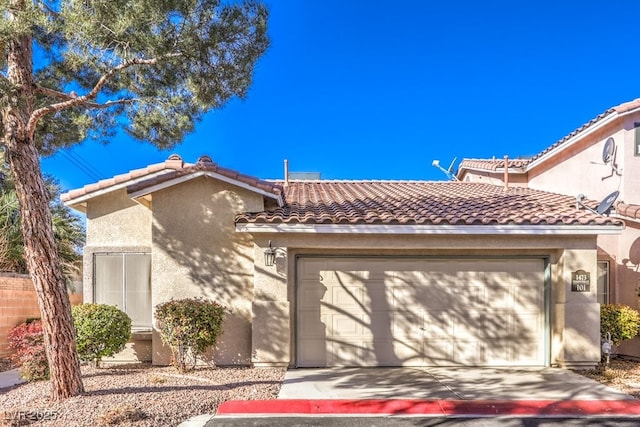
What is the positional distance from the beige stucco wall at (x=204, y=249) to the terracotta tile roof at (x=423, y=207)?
0.73 m

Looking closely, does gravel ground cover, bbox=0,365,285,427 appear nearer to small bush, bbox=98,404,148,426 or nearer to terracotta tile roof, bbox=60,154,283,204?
small bush, bbox=98,404,148,426

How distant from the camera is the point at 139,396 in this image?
303 inches

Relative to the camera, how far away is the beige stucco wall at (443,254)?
10133mm

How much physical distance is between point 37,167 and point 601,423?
1044 centimetres

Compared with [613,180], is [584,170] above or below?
above

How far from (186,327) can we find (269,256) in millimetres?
2387

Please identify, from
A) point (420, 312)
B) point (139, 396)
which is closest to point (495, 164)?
point (420, 312)

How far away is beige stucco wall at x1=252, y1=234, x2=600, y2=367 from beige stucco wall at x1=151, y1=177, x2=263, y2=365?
2.29 feet

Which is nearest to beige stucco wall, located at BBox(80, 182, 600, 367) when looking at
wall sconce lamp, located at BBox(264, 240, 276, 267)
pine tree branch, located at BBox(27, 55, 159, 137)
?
wall sconce lamp, located at BBox(264, 240, 276, 267)

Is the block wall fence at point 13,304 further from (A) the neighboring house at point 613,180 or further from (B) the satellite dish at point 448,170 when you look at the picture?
(B) the satellite dish at point 448,170

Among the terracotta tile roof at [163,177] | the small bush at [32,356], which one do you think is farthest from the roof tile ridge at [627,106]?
the small bush at [32,356]

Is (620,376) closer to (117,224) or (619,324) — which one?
(619,324)

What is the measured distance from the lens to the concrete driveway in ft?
26.8

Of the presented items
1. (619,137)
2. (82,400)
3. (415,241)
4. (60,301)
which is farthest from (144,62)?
(619,137)
